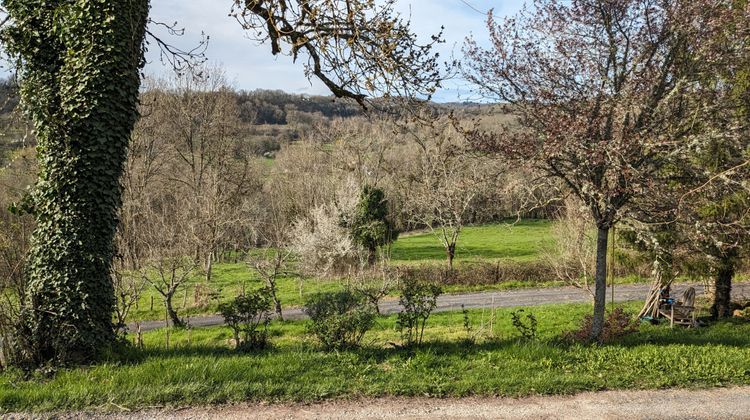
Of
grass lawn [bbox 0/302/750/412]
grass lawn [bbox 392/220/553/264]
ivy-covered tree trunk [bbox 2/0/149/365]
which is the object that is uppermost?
ivy-covered tree trunk [bbox 2/0/149/365]

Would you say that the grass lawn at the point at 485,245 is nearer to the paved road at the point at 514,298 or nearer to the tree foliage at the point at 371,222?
the tree foliage at the point at 371,222

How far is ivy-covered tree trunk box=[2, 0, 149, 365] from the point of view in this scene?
5.91 meters

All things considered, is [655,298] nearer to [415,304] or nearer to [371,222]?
[415,304]

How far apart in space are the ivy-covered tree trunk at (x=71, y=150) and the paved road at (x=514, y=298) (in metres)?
12.3

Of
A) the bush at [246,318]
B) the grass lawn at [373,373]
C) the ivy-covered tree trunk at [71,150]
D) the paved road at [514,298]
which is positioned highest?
the ivy-covered tree trunk at [71,150]

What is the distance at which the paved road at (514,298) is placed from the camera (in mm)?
18812

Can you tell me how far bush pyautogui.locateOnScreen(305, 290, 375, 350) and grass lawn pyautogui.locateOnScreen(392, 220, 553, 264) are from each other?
19.9 meters

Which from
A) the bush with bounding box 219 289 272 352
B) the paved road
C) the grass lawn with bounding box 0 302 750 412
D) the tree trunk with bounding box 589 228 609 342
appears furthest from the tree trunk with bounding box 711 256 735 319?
the bush with bounding box 219 289 272 352

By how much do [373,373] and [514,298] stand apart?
17607 millimetres

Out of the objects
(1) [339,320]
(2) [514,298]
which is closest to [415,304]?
(1) [339,320]

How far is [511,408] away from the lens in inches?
204

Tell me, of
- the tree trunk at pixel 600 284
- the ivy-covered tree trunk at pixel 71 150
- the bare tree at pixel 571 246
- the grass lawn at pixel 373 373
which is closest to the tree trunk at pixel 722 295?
the bare tree at pixel 571 246

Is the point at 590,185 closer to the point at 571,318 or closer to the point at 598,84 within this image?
the point at 598,84

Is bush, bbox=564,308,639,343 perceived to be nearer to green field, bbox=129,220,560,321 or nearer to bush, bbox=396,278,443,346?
bush, bbox=396,278,443,346
